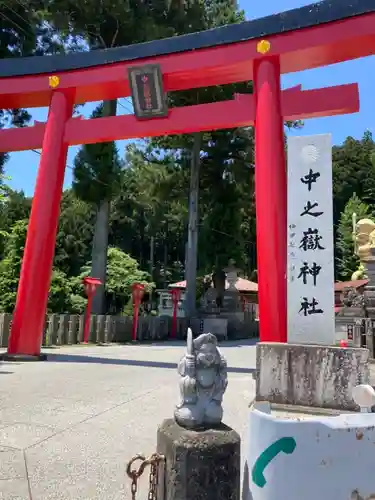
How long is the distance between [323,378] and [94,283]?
11552mm

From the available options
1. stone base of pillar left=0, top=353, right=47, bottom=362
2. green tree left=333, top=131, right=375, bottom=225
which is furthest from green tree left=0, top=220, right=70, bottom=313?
green tree left=333, top=131, right=375, bottom=225

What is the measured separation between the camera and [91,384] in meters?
6.38

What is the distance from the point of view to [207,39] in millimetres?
9094

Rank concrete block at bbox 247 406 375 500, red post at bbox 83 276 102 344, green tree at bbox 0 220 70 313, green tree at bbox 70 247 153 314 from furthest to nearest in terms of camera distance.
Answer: green tree at bbox 70 247 153 314 → green tree at bbox 0 220 70 313 → red post at bbox 83 276 102 344 → concrete block at bbox 247 406 375 500

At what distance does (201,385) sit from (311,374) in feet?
6.90

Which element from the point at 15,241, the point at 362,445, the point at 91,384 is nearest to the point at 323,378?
the point at 362,445

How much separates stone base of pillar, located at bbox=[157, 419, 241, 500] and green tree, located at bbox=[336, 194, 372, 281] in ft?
120

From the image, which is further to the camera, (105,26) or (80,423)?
(105,26)

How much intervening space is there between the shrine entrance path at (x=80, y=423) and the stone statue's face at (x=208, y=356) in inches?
38.4

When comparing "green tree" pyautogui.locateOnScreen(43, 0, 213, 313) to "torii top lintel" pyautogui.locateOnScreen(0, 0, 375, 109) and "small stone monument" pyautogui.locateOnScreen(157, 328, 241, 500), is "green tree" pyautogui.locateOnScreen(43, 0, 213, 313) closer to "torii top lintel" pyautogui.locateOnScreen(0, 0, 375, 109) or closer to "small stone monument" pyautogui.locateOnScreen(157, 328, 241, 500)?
"torii top lintel" pyautogui.locateOnScreen(0, 0, 375, 109)

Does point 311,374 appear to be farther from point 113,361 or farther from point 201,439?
point 113,361

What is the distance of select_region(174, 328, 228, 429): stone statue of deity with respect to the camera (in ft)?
7.91

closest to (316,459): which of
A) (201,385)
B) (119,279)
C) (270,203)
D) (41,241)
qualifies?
(201,385)

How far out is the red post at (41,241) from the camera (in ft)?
30.1
